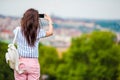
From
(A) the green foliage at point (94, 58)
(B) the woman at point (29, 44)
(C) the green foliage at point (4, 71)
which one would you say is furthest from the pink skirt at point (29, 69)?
(A) the green foliage at point (94, 58)

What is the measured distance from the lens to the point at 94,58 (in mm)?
69688

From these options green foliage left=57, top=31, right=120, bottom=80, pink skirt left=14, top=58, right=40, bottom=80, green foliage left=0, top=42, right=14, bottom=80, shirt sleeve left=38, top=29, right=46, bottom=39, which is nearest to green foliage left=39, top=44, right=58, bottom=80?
green foliage left=57, top=31, right=120, bottom=80

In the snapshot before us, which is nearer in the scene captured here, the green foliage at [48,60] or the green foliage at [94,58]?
the green foliage at [94,58]

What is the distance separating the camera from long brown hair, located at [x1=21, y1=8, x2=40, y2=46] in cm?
942

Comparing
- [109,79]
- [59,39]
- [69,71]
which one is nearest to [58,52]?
[59,39]

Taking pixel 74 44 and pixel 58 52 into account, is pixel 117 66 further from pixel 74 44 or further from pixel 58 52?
pixel 58 52

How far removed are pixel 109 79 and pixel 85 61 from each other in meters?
5.39

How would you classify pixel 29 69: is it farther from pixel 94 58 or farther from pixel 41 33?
pixel 94 58

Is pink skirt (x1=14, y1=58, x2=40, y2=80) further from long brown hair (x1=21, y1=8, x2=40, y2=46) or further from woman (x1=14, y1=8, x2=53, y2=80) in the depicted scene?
long brown hair (x1=21, y1=8, x2=40, y2=46)

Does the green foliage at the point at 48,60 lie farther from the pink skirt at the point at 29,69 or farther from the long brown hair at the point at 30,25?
the pink skirt at the point at 29,69

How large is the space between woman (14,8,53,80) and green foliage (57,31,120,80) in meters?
58.8

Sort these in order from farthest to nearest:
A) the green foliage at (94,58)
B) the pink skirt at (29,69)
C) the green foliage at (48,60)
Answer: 1. the green foliage at (48,60)
2. the green foliage at (94,58)
3. the pink skirt at (29,69)

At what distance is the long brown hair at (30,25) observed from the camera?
942cm

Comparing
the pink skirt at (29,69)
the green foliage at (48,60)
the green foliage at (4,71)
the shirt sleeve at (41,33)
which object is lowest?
the green foliage at (48,60)
